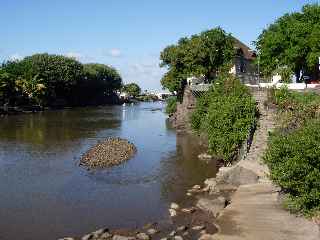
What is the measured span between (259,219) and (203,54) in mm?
51658

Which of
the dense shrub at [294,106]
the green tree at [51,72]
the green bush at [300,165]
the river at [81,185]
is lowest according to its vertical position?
the river at [81,185]

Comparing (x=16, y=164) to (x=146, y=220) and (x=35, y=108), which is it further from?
(x=35, y=108)

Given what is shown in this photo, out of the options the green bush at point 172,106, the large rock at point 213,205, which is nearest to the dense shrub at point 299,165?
the large rock at point 213,205

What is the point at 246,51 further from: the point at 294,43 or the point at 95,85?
the point at 95,85

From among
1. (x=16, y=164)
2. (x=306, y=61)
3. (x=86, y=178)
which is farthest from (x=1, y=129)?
(x=306, y=61)

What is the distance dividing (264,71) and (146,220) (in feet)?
147

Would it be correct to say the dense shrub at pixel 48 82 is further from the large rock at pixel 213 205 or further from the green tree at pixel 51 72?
the large rock at pixel 213 205

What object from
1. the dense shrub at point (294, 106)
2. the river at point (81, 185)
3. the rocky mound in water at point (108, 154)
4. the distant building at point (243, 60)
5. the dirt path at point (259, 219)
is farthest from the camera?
the distant building at point (243, 60)

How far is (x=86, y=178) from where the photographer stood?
1681 inches

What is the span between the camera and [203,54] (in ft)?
251

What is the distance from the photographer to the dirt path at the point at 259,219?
24938mm

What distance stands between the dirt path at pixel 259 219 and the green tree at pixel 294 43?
95.6ft

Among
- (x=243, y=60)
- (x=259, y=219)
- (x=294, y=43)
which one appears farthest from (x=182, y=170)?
(x=243, y=60)

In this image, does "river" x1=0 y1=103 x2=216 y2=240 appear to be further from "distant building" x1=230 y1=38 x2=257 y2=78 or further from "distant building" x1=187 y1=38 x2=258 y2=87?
"distant building" x1=230 y1=38 x2=257 y2=78
